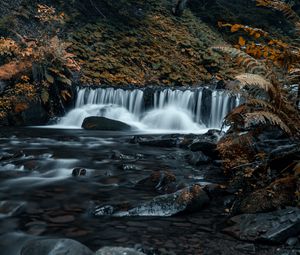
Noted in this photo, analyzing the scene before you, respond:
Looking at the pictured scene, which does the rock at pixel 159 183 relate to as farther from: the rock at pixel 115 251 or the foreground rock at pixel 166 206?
the rock at pixel 115 251

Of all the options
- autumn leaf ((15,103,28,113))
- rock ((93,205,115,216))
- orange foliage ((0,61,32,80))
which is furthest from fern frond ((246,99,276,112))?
orange foliage ((0,61,32,80))

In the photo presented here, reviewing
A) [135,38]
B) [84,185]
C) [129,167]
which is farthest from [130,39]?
[84,185]

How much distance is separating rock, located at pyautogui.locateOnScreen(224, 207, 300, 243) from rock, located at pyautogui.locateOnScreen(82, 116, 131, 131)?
10240 millimetres

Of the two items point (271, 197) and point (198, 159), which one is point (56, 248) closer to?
point (271, 197)

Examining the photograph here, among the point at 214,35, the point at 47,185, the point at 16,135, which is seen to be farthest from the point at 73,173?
the point at 214,35

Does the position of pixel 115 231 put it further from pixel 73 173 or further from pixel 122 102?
pixel 122 102

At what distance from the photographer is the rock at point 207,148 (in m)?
7.68

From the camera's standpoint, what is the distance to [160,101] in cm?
1595

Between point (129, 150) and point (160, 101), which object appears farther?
point (160, 101)

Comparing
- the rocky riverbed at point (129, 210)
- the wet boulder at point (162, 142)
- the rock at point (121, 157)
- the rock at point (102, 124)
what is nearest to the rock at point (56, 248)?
the rocky riverbed at point (129, 210)

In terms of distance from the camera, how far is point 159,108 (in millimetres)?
15867

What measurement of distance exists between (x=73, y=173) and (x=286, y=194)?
12.2ft

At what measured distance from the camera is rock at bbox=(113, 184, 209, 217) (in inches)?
175

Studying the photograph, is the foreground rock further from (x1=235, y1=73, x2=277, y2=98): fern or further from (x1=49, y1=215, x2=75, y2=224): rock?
(x1=235, y1=73, x2=277, y2=98): fern
